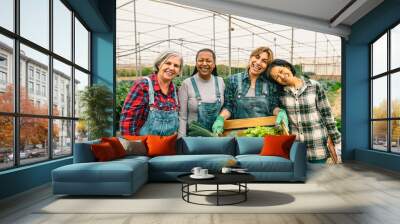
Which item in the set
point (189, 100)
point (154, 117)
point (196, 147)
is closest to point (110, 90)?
point (154, 117)

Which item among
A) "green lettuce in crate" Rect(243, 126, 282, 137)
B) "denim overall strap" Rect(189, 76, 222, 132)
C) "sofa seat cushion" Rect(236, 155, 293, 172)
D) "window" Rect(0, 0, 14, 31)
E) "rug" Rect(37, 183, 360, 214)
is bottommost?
"rug" Rect(37, 183, 360, 214)

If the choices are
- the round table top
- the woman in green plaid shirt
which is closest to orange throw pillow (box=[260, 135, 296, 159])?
the round table top

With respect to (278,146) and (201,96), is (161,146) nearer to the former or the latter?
(278,146)

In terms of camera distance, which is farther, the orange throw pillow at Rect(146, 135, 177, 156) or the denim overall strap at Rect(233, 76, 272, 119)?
the denim overall strap at Rect(233, 76, 272, 119)

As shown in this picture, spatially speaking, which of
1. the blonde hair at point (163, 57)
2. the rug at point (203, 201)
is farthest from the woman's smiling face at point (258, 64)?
the rug at point (203, 201)

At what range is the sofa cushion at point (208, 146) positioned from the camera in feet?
22.9

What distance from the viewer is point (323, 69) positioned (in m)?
9.05

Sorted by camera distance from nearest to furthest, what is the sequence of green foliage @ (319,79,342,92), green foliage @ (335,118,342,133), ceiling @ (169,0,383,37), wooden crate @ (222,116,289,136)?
ceiling @ (169,0,383,37) → wooden crate @ (222,116,289,136) → green foliage @ (319,79,342,92) → green foliage @ (335,118,342,133)

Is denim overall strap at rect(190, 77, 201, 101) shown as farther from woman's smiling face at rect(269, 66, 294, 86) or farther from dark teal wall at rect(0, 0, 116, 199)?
dark teal wall at rect(0, 0, 116, 199)

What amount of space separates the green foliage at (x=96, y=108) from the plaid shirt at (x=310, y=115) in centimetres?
388

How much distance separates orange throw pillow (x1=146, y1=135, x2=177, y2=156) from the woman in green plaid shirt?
3.09m

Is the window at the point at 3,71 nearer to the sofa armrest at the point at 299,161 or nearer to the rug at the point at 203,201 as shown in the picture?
the rug at the point at 203,201

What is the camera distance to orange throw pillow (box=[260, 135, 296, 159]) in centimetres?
649

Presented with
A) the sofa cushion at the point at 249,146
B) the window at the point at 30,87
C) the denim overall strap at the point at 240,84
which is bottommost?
the sofa cushion at the point at 249,146
